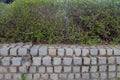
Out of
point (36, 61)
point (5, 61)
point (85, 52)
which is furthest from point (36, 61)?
point (85, 52)

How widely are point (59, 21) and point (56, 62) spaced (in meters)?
0.79

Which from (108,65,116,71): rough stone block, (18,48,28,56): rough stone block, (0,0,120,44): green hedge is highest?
(0,0,120,44): green hedge

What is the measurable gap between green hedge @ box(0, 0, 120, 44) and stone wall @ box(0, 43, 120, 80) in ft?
1.16

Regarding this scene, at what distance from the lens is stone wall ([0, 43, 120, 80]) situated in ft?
9.86

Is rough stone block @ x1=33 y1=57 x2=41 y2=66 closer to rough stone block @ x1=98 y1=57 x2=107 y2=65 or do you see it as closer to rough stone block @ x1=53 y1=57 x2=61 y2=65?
rough stone block @ x1=53 y1=57 x2=61 y2=65

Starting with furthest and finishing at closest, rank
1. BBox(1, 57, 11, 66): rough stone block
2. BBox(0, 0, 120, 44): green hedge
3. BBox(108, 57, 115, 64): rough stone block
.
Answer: BBox(0, 0, 120, 44): green hedge < BBox(108, 57, 115, 64): rough stone block < BBox(1, 57, 11, 66): rough stone block

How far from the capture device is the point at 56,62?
3000 mm

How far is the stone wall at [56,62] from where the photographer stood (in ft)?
9.86

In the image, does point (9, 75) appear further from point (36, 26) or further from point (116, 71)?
point (116, 71)

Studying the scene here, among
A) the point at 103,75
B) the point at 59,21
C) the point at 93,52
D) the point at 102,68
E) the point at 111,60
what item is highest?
the point at 59,21

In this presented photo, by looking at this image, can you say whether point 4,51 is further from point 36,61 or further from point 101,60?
point 101,60

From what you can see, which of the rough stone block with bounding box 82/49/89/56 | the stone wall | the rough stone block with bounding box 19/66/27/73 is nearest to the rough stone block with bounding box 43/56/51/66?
the stone wall

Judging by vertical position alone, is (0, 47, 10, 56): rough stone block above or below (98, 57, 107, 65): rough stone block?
above

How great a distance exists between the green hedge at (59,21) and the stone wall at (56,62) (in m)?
0.35
